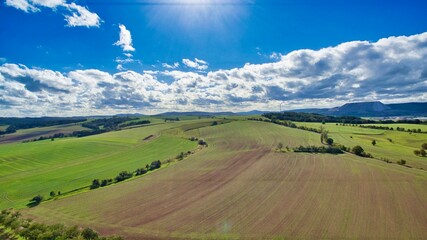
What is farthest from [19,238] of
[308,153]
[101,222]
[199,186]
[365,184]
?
[308,153]

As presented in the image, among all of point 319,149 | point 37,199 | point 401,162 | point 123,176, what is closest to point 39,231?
point 37,199

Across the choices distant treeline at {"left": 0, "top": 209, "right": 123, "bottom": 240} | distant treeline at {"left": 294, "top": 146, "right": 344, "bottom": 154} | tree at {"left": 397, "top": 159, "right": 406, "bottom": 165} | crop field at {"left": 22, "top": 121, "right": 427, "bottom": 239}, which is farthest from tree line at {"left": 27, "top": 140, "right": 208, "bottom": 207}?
tree at {"left": 397, "top": 159, "right": 406, "bottom": 165}

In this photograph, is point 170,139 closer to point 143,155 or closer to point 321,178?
point 143,155

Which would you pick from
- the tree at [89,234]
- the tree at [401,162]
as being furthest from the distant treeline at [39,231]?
the tree at [401,162]

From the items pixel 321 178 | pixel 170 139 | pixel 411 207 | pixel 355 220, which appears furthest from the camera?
pixel 170 139

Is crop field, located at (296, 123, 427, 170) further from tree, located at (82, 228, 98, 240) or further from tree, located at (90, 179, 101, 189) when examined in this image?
tree, located at (90, 179, 101, 189)

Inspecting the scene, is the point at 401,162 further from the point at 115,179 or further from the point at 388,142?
the point at 115,179

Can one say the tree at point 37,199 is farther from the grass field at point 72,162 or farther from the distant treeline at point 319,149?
the distant treeline at point 319,149
